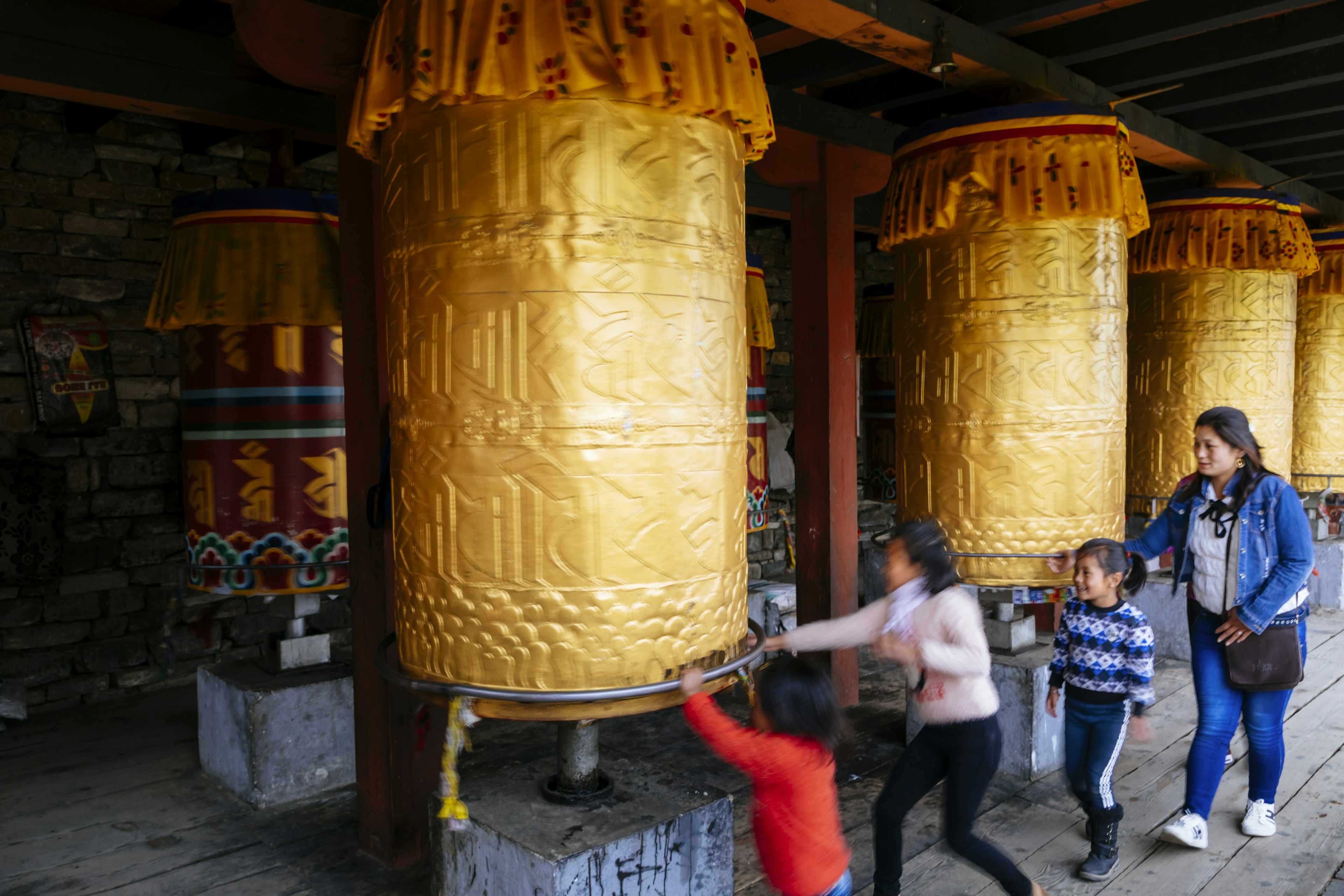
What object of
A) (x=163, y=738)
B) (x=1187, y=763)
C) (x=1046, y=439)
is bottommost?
(x=163, y=738)

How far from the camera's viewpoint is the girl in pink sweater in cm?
218

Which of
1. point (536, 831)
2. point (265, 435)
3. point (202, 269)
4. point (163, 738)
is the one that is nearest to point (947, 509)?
point (536, 831)

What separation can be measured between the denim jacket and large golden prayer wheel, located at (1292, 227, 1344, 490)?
3.95 metres

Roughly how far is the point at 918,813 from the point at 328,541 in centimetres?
214

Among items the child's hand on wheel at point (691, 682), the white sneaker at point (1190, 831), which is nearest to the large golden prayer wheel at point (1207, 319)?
the white sneaker at point (1190, 831)

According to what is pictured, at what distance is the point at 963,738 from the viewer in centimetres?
221

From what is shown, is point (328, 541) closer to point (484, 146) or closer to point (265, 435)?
point (265, 435)

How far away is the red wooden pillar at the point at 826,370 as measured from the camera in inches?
158

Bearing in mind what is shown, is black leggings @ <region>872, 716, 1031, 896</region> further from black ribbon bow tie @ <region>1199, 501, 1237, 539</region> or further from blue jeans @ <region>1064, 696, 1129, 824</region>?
black ribbon bow tie @ <region>1199, 501, 1237, 539</region>

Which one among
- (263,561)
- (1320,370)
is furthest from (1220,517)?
(1320,370)

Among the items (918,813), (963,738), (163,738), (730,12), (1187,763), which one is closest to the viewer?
(730,12)

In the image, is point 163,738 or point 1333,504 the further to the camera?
point 1333,504

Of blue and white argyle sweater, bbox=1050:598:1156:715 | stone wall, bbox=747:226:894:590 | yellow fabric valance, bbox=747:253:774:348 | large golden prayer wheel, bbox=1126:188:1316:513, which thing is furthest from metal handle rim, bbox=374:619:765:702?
stone wall, bbox=747:226:894:590

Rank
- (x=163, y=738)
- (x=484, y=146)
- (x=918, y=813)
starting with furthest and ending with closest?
(x=163, y=738) → (x=918, y=813) → (x=484, y=146)
